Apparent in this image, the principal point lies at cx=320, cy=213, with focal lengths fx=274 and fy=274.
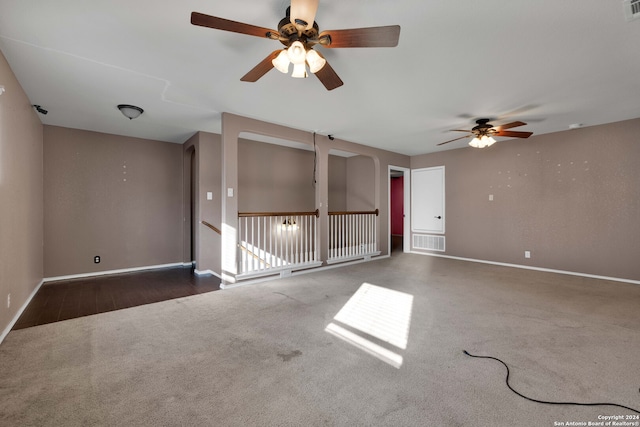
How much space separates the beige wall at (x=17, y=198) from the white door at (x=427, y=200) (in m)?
6.93

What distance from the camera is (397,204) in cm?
1025

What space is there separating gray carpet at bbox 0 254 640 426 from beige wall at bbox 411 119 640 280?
4.49 ft

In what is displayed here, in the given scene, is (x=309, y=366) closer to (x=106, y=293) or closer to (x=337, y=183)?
(x=106, y=293)

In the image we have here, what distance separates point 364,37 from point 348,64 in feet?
2.96

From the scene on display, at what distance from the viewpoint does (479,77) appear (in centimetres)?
289

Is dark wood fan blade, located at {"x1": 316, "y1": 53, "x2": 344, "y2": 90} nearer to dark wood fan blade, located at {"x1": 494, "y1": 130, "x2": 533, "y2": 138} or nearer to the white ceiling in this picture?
the white ceiling

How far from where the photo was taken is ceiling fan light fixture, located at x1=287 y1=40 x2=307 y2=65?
6.15 ft

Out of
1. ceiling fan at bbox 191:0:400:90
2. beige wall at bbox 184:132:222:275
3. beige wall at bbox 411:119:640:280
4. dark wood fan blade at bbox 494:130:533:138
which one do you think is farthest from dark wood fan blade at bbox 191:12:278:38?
beige wall at bbox 411:119:640:280

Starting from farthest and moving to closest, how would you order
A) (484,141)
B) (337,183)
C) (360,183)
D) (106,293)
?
(337,183), (360,183), (484,141), (106,293)

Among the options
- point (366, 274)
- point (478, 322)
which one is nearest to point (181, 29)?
point (478, 322)

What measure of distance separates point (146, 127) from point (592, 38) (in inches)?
223

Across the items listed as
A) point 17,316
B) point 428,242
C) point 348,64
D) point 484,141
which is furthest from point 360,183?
point 17,316

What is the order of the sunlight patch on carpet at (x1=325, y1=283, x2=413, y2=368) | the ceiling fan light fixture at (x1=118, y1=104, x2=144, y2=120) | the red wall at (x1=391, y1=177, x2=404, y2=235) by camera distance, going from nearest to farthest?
the sunlight patch on carpet at (x1=325, y1=283, x2=413, y2=368)
the ceiling fan light fixture at (x1=118, y1=104, x2=144, y2=120)
the red wall at (x1=391, y1=177, x2=404, y2=235)

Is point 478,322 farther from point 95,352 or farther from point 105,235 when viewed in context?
point 105,235
